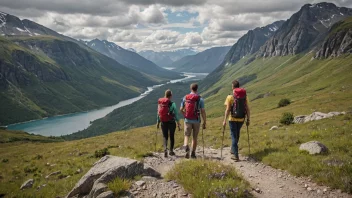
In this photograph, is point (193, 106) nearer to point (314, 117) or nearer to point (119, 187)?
point (119, 187)

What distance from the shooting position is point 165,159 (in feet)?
51.5

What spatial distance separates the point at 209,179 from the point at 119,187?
134 inches

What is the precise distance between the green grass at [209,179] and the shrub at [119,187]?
1939mm

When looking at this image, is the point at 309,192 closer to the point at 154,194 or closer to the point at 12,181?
the point at 154,194

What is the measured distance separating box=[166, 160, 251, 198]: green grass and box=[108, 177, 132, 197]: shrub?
6.36 feet

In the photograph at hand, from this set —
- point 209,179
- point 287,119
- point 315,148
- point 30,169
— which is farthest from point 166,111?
point 287,119

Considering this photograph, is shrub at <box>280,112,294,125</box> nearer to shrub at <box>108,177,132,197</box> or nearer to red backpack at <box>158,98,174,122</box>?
red backpack at <box>158,98,174,122</box>

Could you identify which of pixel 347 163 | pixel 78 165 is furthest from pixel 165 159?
pixel 347 163

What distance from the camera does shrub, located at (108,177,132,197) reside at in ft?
32.3

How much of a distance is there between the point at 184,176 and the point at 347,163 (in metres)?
6.42

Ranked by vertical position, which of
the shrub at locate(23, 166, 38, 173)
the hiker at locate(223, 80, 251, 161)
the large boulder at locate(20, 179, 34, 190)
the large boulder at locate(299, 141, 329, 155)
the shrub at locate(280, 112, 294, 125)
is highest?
the hiker at locate(223, 80, 251, 161)

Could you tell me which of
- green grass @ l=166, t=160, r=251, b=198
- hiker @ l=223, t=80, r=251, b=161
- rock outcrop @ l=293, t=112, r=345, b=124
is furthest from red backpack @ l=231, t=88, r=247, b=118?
rock outcrop @ l=293, t=112, r=345, b=124

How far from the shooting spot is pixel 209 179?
9.73m

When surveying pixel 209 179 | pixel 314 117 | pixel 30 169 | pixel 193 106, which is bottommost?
pixel 30 169
